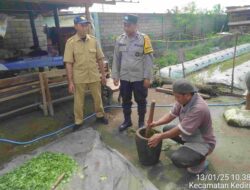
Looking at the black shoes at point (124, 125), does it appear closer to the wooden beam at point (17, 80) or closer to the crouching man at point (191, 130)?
the crouching man at point (191, 130)

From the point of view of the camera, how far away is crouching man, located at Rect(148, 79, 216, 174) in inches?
130

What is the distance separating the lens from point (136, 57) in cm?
459

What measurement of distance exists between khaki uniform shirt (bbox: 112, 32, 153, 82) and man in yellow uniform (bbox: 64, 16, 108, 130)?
52cm

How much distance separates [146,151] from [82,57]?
210 cm

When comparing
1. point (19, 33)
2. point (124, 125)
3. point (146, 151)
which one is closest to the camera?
point (146, 151)

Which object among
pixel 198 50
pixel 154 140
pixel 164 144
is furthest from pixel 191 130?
pixel 198 50

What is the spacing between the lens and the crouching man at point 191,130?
10.8 feet

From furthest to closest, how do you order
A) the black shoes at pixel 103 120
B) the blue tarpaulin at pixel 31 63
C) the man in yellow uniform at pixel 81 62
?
the blue tarpaulin at pixel 31 63, the black shoes at pixel 103 120, the man in yellow uniform at pixel 81 62

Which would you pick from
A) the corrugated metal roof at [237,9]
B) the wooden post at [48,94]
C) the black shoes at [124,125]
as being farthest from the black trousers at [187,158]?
the corrugated metal roof at [237,9]

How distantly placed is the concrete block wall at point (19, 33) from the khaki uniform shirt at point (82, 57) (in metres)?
4.61

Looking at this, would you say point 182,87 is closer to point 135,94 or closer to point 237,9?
point 135,94

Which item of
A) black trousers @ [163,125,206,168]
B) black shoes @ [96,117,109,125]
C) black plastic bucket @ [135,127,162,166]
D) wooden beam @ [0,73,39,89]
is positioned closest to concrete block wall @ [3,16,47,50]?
wooden beam @ [0,73,39,89]

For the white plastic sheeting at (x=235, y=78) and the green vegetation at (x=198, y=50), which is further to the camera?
the green vegetation at (x=198, y=50)

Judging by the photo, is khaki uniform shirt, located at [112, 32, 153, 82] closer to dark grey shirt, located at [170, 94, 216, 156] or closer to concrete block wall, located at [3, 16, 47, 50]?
dark grey shirt, located at [170, 94, 216, 156]
